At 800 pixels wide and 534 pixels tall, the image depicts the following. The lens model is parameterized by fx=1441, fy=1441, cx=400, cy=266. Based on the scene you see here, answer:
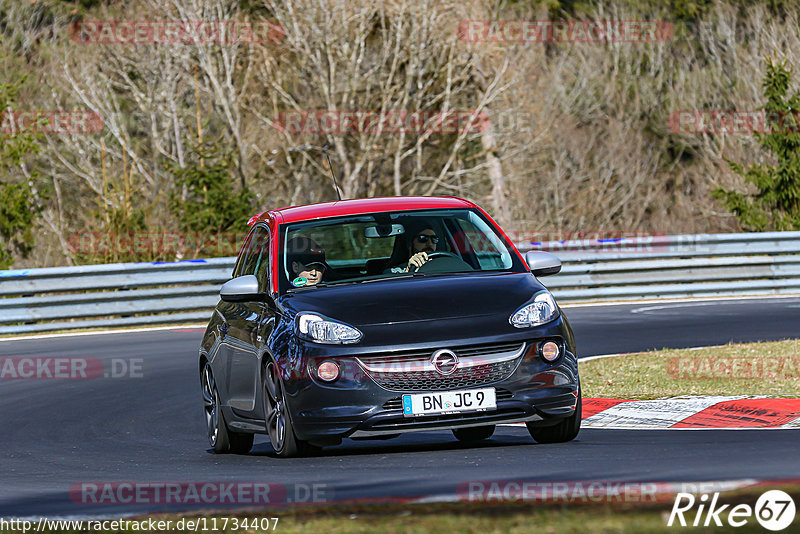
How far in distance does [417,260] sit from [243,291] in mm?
1186

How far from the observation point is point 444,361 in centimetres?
823

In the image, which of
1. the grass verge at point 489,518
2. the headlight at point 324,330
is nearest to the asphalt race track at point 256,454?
the grass verge at point 489,518

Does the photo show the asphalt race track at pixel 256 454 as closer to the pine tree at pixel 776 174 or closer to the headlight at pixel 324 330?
the headlight at pixel 324 330

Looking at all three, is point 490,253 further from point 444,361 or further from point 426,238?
point 444,361

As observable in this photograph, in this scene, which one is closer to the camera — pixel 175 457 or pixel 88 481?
pixel 88 481

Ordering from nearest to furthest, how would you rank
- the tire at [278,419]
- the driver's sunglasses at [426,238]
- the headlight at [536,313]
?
1. the headlight at [536,313]
2. the tire at [278,419]
3. the driver's sunglasses at [426,238]

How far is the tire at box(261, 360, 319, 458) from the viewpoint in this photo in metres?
8.61

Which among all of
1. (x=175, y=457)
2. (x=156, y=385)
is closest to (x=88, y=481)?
(x=175, y=457)

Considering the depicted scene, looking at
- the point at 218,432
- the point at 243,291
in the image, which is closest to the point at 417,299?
the point at 243,291

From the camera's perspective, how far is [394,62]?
1622 inches

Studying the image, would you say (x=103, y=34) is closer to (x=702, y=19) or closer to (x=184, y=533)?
(x=702, y=19)

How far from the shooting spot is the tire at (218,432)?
393 inches

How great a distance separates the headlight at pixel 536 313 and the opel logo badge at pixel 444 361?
433 mm

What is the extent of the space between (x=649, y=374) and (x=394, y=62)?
28.8 meters
